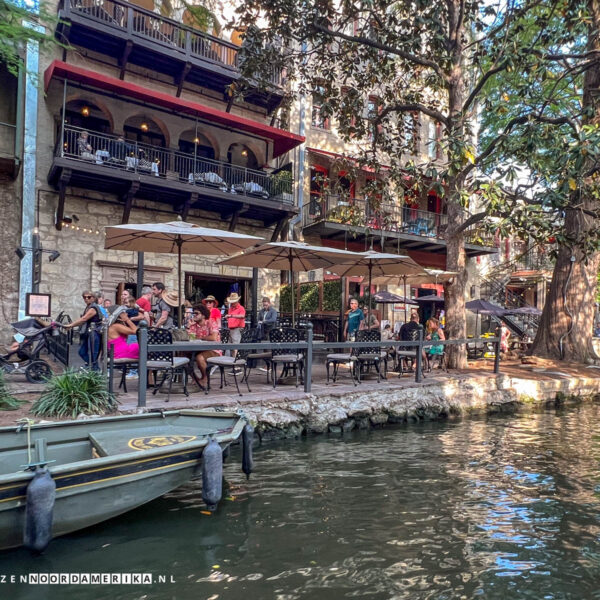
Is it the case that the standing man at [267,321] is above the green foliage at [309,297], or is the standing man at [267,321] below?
below

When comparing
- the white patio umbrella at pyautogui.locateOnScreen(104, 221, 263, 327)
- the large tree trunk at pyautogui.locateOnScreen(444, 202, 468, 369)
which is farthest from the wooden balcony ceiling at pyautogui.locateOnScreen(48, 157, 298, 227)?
the large tree trunk at pyautogui.locateOnScreen(444, 202, 468, 369)

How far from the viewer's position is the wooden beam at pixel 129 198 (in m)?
12.6

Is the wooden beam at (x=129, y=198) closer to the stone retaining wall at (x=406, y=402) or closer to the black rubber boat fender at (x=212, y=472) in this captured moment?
the stone retaining wall at (x=406, y=402)

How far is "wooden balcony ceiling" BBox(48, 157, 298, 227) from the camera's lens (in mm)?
11891

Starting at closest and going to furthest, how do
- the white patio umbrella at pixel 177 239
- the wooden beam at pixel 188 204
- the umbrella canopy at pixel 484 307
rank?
the white patio umbrella at pixel 177 239
the wooden beam at pixel 188 204
the umbrella canopy at pixel 484 307

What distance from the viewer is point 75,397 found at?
553cm

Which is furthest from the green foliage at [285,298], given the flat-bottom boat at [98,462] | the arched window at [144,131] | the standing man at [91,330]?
the flat-bottom boat at [98,462]

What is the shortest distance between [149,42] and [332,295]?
9.60 m

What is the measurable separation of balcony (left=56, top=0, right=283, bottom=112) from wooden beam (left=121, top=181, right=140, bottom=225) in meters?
3.62

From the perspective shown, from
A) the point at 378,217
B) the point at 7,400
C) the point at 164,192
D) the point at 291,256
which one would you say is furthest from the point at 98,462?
the point at 378,217

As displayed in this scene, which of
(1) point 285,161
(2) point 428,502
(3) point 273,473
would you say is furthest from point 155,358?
(1) point 285,161

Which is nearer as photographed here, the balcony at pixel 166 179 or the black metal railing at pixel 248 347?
the black metal railing at pixel 248 347

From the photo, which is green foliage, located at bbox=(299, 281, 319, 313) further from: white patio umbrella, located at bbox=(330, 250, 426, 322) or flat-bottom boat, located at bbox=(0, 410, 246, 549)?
flat-bottom boat, located at bbox=(0, 410, 246, 549)

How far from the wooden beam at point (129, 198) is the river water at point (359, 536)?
369 inches
